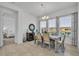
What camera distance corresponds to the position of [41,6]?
8.97ft

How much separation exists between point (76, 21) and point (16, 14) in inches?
60.2

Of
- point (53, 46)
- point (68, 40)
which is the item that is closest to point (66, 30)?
point (68, 40)

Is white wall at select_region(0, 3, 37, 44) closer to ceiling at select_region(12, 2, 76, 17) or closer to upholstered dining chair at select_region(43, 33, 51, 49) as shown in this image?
ceiling at select_region(12, 2, 76, 17)

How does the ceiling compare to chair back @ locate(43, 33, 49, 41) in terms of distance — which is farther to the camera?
chair back @ locate(43, 33, 49, 41)

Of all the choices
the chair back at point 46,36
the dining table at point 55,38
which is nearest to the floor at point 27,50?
the dining table at point 55,38

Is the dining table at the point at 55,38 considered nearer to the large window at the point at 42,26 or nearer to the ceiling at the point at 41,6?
the large window at the point at 42,26

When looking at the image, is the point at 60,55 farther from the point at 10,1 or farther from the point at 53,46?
the point at 10,1

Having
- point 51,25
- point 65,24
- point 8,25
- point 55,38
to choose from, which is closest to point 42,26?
point 51,25

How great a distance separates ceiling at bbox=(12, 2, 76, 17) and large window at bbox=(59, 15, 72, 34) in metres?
0.28

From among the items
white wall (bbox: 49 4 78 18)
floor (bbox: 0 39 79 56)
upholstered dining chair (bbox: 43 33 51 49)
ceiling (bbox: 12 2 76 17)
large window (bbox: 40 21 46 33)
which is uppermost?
ceiling (bbox: 12 2 76 17)

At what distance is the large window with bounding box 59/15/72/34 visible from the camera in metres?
2.74

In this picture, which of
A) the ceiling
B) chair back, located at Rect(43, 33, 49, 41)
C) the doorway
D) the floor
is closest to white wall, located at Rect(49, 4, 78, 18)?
the ceiling

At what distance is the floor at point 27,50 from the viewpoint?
271 cm

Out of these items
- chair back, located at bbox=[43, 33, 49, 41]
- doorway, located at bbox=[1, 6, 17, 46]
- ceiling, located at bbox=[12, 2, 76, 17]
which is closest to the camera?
ceiling, located at bbox=[12, 2, 76, 17]
